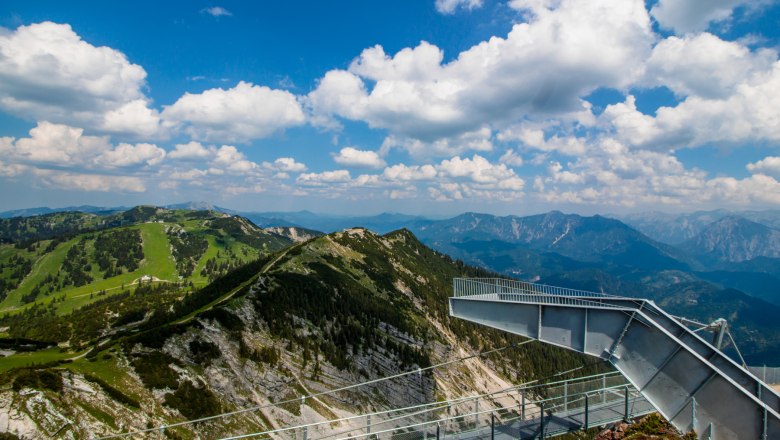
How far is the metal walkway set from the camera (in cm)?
1418

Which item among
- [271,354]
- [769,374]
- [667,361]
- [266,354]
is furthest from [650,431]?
[271,354]

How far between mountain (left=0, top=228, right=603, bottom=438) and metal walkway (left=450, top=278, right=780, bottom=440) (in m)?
1.88

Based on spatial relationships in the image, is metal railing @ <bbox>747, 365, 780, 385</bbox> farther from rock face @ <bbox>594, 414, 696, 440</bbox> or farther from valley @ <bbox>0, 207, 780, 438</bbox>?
valley @ <bbox>0, 207, 780, 438</bbox>

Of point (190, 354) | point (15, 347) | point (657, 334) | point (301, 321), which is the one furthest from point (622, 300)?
point (15, 347)

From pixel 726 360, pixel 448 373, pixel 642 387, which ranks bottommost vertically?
pixel 448 373

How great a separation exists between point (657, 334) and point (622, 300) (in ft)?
12.1

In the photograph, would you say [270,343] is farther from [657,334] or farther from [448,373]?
[657,334]

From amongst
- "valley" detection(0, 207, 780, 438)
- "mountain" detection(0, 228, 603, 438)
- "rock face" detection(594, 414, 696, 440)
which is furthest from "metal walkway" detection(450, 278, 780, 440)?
"valley" detection(0, 207, 780, 438)

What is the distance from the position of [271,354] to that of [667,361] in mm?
71972

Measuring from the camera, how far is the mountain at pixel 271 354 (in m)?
43.7

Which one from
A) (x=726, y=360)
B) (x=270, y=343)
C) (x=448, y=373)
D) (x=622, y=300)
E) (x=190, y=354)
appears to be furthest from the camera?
(x=448, y=373)

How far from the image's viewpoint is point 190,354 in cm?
6325

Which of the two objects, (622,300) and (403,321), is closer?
(622,300)

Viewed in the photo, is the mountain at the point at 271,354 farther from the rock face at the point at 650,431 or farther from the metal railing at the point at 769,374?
the metal railing at the point at 769,374
